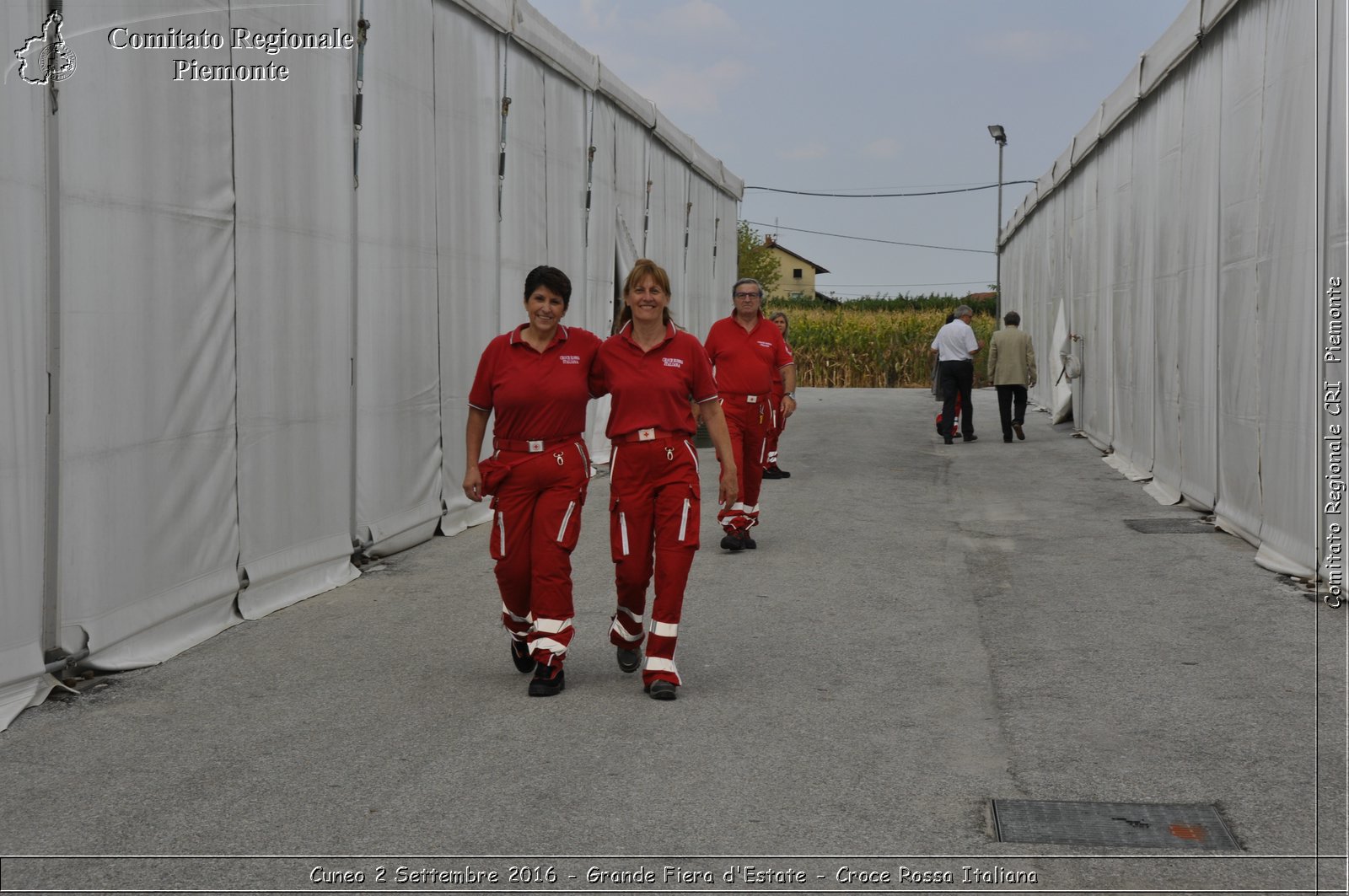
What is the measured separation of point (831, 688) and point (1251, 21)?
21.6 feet

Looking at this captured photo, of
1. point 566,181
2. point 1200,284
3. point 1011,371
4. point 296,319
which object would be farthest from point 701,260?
point 296,319

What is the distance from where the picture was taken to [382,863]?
4227 millimetres

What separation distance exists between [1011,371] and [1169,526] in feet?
29.4

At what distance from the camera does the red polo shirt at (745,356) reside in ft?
35.2

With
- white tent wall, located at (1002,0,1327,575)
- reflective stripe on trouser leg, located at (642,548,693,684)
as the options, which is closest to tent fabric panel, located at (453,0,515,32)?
white tent wall, located at (1002,0,1327,575)

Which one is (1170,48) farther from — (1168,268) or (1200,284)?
(1200,284)

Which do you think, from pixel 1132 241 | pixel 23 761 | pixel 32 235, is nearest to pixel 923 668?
pixel 23 761

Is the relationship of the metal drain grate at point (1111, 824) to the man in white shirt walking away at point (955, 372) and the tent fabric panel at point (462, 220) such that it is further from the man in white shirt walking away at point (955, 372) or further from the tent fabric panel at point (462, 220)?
the man in white shirt walking away at point (955, 372)

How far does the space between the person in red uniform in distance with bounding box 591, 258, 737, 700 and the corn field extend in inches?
1331

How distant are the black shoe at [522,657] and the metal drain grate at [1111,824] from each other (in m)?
2.64

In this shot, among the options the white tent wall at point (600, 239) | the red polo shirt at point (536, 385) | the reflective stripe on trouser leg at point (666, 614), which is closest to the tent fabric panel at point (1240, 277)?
the reflective stripe on trouser leg at point (666, 614)

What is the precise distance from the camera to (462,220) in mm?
11906

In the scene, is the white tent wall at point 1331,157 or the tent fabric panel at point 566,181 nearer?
the white tent wall at point 1331,157

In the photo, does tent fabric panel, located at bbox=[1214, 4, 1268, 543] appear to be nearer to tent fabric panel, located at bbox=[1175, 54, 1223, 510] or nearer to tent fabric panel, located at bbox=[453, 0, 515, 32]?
tent fabric panel, located at bbox=[1175, 54, 1223, 510]
